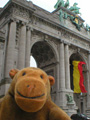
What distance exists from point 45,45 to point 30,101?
22164mm

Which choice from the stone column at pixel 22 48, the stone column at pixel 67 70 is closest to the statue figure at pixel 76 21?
the stone column at pixel 67 70

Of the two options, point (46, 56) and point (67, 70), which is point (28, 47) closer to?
point (46, 56)

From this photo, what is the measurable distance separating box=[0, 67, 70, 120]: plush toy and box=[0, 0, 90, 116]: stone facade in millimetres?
13782

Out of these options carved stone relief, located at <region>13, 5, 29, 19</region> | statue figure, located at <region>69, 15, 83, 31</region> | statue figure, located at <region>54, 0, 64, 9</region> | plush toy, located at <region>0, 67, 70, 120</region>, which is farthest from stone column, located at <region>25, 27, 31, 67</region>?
plush toy, located at <region>0, 67, 70, 120</region>

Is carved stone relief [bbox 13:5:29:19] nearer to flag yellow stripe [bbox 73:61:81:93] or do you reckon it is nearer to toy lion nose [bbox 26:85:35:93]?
flag yellow stripe [bbox 73:61:81:93]

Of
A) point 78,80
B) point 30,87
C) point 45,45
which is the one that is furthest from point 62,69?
point 30,87

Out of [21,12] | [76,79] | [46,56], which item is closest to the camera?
[21,12]

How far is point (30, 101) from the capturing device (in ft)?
9.14

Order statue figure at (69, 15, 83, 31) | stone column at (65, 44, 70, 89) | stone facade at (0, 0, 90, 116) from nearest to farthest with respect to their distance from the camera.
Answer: stone facade at (0, 0, 90, 116) < stone column at (65, 44, 70, 89) < statue figure at (69, 15, 83, 31)

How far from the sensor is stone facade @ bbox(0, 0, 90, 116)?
18453mm

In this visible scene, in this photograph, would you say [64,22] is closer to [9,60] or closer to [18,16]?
[18,16]

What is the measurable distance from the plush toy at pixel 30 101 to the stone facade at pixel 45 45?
1378cm

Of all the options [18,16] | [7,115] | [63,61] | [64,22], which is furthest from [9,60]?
[7,115]

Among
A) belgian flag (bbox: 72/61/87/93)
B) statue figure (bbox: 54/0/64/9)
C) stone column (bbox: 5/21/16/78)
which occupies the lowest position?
belgian flag (bbox: 72/61/87/93)
